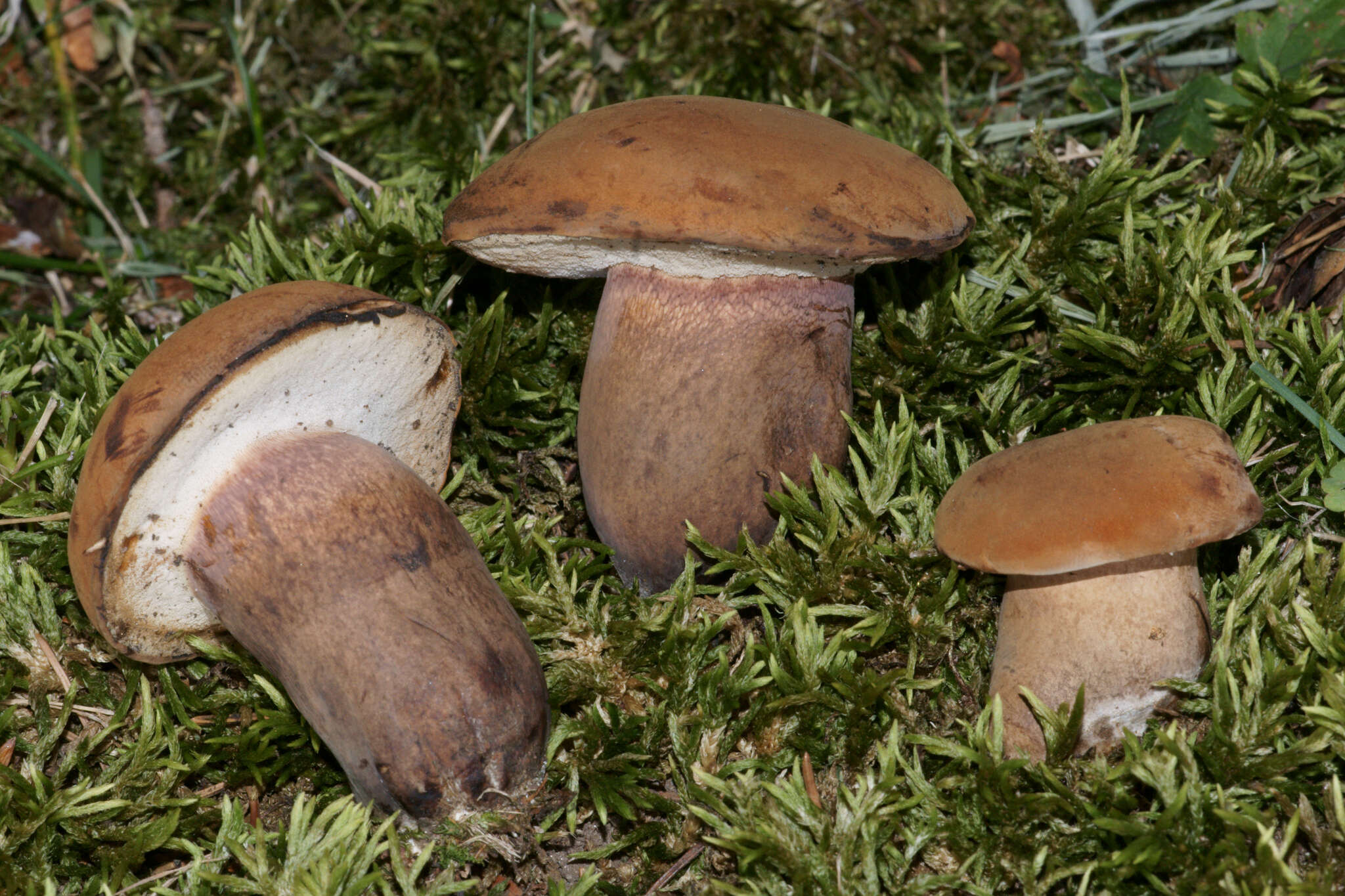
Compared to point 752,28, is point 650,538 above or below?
below

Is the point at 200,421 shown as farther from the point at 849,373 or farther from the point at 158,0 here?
the point at 158,0

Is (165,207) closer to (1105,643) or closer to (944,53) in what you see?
(944,53)

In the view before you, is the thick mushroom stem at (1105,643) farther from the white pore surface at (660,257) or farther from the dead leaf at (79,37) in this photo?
the dead leaf at (79,37)

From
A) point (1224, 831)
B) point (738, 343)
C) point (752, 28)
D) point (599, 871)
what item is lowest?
point (599, 871)

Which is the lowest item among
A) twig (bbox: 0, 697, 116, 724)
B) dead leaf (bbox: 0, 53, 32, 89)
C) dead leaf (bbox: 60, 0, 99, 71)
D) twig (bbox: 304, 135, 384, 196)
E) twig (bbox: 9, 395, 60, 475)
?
twig (bbox: 0, 697, 116, 724)

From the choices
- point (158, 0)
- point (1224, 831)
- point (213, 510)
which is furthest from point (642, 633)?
point (158, 0)

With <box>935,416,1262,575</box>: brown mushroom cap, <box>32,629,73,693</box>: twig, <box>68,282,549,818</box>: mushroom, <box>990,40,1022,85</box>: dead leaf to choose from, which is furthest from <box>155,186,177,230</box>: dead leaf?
<box>935,416,1262,575</box>: brown mushroom cap

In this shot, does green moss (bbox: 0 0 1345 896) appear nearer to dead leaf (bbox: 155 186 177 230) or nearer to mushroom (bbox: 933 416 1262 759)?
mushroom (bbox: 933 416 1262 759)
